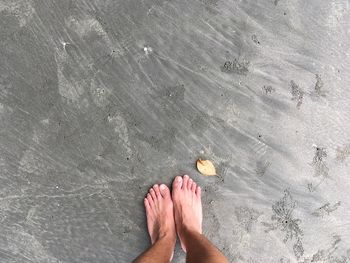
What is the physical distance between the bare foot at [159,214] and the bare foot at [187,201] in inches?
1.6

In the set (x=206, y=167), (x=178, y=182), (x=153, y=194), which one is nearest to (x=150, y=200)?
(x=153, y=194)

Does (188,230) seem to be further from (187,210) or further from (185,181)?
(185,181)

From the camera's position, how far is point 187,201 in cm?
191

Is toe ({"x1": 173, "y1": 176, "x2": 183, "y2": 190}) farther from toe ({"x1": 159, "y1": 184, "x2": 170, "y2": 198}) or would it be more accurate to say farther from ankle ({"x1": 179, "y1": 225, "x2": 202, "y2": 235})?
ankle ({"x1": 179, "y1": 225, "x2": 202, "y2": 235})

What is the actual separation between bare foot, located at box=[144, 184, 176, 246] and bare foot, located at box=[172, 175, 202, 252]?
0.04 m

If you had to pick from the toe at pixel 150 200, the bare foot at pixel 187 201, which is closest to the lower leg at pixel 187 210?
the bare foot at pixel 187 201

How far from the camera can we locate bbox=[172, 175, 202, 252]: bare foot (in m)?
1.89

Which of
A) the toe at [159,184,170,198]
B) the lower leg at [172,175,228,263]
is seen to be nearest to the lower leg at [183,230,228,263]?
the lower leg at [172,175,228,263]

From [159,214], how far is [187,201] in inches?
5.4

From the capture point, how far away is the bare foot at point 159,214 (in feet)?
6.15

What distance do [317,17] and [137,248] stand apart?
1.34 meters

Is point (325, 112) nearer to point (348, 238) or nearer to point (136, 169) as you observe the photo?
point (348, 238)

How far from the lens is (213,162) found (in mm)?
1921

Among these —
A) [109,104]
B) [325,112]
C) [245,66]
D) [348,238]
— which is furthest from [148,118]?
[348,238]
